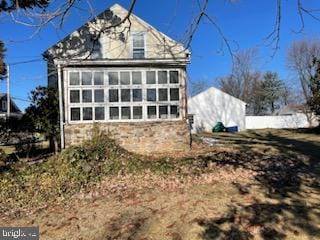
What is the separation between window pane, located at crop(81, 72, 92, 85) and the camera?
14.8 metres

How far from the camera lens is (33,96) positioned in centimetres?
1544

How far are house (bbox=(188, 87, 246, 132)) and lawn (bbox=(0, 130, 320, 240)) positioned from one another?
24639 mm

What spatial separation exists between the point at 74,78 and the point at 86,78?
1.46 ft

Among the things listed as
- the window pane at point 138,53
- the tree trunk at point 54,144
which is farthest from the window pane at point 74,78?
the window pane at point 138,53

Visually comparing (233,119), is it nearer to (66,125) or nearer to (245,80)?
(245,80)

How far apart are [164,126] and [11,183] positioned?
6.39 m

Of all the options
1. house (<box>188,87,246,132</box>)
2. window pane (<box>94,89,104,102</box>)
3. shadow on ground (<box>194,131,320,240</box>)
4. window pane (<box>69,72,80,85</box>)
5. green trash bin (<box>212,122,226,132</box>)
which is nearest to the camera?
shadow on ground (<box>194,131,320,240</box>)

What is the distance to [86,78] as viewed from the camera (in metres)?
14.8

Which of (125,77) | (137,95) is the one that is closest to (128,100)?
(137,95)

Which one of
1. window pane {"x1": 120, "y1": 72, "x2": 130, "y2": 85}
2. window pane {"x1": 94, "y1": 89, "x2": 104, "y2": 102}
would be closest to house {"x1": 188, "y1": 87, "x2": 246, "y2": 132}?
window pane {"x1": 120, "y1": 72, "x2": 130, "y2": 85}

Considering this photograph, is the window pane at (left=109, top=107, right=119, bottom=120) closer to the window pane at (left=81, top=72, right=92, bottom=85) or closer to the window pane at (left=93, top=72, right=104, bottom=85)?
the window pane at (left=93, top=72, right=104, bottom=85)

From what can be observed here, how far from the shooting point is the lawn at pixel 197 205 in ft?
21.7

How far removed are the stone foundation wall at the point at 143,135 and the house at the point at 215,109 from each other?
2151cm

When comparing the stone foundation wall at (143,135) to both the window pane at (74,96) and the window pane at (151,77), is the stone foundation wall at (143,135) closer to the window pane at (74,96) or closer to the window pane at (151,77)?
the window pane at (74,96)
